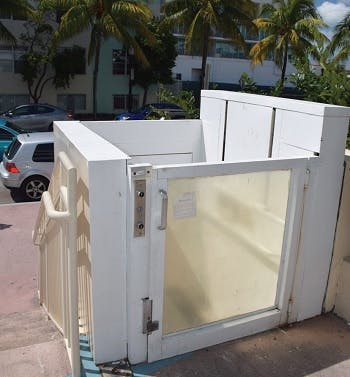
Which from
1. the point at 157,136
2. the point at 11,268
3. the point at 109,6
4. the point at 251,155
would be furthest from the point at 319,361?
the point at 109,6

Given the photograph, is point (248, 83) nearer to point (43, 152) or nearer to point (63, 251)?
point (43, 152)

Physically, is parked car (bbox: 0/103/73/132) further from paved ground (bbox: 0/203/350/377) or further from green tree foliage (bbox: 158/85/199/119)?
paved ground (bbox: 0/203/350/377)

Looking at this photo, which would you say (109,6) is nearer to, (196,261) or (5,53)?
(5,53)

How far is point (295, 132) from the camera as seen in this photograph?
380 cm

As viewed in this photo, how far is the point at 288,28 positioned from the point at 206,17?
321 inches

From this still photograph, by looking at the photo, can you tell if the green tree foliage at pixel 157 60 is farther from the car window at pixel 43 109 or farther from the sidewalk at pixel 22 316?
the sidewalk at pixel 22 316

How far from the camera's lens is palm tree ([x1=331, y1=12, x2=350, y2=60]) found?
85.5ft

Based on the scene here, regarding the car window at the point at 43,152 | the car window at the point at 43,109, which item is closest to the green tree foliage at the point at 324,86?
the car window at the point at 43,152

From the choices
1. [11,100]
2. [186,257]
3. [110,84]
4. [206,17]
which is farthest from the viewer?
[110,84]

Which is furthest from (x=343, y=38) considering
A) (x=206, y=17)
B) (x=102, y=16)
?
(x=102, y=16)

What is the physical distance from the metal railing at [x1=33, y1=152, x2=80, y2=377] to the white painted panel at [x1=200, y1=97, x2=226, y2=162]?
2155mm

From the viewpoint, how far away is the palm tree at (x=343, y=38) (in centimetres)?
2605

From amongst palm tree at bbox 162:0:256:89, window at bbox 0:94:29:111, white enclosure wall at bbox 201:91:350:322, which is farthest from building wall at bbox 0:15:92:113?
white enclosure wall at bbox 201:91:350:322

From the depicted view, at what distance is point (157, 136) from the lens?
5547 millimetres
